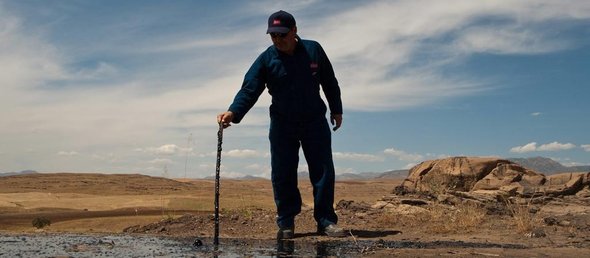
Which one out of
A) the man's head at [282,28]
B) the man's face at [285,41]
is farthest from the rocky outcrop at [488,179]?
the man's head at [282,28]

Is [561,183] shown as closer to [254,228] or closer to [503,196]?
[503,196]

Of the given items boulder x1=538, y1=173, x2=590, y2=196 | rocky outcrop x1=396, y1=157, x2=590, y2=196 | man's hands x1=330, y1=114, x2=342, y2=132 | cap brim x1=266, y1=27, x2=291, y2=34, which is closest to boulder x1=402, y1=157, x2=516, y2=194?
rocky outcrop x1=396, y1=157, x2=590, y2=196

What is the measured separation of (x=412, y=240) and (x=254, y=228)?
2002mm

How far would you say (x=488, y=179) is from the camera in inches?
399

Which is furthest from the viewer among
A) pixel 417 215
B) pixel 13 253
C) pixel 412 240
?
pixel 417 215

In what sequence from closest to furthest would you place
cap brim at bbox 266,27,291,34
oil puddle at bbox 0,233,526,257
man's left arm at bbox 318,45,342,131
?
1. oil puddle at bbox 0,233,526,257
2. cap brim at bbox 266,27,291,34
3. man's left arm at bbox 318,45,342,131

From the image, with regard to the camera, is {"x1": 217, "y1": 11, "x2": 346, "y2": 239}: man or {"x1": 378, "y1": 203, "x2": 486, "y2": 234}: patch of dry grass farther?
{"x1": 378, "y1": 203, "x2": 486, "y2": 234}: patch of dry grass

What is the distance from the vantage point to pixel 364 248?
14.3ft

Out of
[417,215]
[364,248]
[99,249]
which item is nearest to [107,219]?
[417,215]

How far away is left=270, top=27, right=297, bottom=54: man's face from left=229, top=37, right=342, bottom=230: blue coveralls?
62 millimetres

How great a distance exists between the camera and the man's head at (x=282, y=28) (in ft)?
16.2

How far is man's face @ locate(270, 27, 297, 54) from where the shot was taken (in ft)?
16.4

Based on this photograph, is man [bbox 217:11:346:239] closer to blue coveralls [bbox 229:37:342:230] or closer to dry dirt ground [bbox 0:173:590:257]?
blue coveralls [bbox 229:37:342:230]

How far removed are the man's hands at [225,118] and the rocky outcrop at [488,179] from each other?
5110 millimetres
